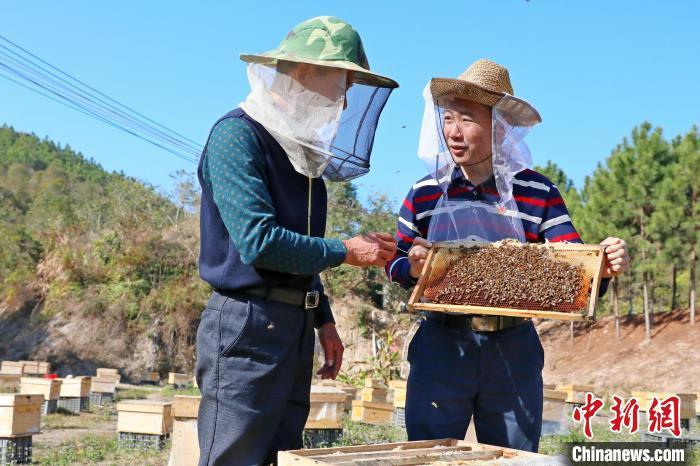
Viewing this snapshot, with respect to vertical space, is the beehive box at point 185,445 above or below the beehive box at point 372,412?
above

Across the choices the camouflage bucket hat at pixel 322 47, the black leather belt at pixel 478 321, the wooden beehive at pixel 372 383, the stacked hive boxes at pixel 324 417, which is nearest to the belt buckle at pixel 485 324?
the black leather belt at pixel 478 321

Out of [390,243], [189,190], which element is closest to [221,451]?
[390,243]

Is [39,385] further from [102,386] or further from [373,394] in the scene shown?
[373,394]

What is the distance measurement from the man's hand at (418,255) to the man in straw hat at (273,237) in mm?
424

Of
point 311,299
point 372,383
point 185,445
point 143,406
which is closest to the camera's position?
point 311,299

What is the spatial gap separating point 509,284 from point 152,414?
248 inches

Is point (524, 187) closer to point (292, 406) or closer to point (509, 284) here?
point (509, 284)

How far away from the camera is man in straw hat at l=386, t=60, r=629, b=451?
10.1 ft

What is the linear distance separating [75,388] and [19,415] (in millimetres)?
5219

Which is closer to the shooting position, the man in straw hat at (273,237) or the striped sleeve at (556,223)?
the man in straw hat at (273,237)

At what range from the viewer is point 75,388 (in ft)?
41.4

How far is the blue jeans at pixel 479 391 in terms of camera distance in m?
3.06

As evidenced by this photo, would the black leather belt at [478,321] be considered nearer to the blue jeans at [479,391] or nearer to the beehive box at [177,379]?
the blue jeans at [479,391]

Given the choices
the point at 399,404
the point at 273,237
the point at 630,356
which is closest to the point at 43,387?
the point at 399,404
